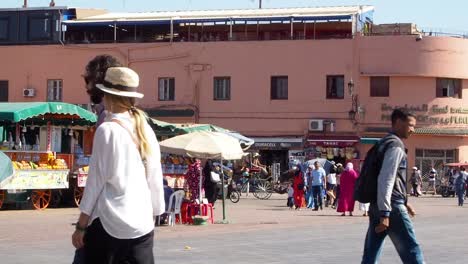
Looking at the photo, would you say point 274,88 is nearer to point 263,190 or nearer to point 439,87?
point 439,87

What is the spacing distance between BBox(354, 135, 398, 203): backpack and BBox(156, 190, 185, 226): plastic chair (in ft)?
42.9

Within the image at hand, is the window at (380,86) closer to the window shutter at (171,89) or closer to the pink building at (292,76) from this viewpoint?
the pink building at (292,76)

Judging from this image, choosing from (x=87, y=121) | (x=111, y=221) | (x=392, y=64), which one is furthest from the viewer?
(x=392, y=64)

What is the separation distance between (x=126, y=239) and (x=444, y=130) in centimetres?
4628

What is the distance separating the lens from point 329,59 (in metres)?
50.9

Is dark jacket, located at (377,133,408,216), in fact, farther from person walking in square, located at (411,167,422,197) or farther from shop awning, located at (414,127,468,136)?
shop awning, located at (414,127,468,136)

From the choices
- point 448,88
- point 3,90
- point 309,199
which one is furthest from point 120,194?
point 3,90

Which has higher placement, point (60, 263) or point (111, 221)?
point (111, 221)

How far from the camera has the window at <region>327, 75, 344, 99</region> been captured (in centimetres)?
5092

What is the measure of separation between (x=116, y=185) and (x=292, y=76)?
4574 cm

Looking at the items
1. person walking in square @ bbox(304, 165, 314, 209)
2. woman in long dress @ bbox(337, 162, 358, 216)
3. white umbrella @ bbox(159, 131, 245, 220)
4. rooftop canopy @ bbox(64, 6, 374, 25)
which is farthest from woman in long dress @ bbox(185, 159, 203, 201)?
rooftop canopy @ bbox(64, 6, 374, 25)

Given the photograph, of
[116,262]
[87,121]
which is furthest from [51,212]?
[116,262]

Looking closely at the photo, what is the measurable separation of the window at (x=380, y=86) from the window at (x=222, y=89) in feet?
24.5

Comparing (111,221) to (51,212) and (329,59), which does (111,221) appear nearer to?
(51,212)
